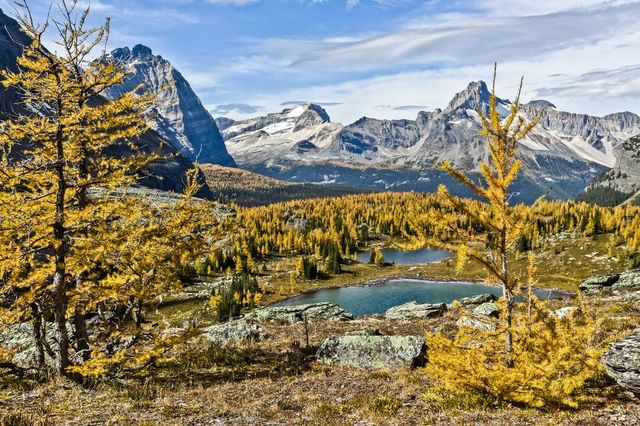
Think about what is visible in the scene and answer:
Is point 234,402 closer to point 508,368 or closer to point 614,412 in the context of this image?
point 508,368

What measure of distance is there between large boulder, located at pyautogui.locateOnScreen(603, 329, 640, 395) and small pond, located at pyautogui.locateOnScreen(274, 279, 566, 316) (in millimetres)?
88367

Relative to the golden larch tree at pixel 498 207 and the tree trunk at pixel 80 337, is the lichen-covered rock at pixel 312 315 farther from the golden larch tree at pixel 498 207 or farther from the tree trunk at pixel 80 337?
the golden larch tree at pixel 498 207

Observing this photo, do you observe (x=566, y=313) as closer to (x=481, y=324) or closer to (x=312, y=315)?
(x=481, y=324)

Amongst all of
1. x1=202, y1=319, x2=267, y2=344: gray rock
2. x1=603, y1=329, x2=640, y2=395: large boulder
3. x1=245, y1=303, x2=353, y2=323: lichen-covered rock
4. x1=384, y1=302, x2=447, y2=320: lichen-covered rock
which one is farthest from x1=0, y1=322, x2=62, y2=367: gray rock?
x1=384, y1=302, x2=447, y2=320: lichen-covered rock

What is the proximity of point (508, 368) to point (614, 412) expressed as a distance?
3110 millimetres

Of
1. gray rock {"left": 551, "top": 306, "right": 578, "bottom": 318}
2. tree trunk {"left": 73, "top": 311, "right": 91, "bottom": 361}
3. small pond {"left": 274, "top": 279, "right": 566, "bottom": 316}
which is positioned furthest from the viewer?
small pond {"left": 274, "top": 279, "right": 566, "bottom": 316}

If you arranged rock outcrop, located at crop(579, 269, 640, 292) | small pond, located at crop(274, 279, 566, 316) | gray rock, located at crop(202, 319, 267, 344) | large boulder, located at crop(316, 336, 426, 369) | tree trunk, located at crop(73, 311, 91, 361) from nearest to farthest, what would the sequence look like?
tree trunk, located at crop(73, 311, 91, 361) < large boulder, located at crop(316, 336, 426, 369) < gray rock, located at crop(202, 319, 267, 344) < rock outcrop, located at crop(579, 269, 640, 292) < small pond, located at crop(274, 279, 566, 316)

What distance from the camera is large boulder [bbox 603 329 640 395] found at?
43.9 ft

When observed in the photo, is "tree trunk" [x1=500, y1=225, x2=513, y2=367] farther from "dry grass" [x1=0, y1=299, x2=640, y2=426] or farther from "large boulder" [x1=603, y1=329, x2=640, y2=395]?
"large boulder" [x1=603, y1=329, x2=640, y2=395]

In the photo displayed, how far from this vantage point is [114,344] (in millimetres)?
18453

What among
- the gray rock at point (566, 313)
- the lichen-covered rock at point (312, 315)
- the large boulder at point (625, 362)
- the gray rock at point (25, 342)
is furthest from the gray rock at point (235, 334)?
the large boulder at point (625, 362)

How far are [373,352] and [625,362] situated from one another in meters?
10.9

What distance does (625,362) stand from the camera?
13633 mm

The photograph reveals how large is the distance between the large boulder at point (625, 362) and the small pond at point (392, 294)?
88367 mm
